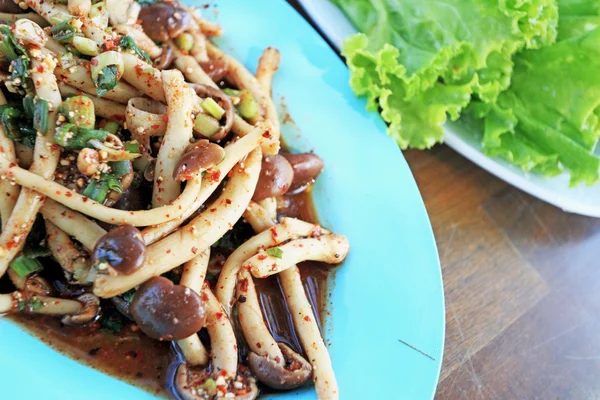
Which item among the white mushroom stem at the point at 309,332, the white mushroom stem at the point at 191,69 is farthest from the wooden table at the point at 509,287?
the white mushroom stem at the point at 191,69

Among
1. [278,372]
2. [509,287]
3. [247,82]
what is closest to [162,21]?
[247,82]

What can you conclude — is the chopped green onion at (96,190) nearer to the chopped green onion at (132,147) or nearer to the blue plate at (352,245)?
the chopped green onion at (132,147)

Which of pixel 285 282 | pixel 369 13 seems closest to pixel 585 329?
pixel 285 282

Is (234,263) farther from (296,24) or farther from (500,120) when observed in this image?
(500,120)

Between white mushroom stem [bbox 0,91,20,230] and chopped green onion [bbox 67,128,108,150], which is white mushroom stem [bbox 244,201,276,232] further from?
white mushroom stem [bbox 0,91,20,230]

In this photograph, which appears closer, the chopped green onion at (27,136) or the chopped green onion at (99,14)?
the chopped green onion at (27,136)

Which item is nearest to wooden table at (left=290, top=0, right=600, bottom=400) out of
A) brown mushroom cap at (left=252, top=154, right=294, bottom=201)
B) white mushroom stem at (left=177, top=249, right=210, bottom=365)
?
brown mushroom cap at (left=252, top=154, right=294, bottom=201)
